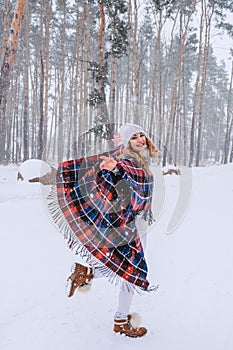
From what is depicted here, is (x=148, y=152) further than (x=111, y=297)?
No

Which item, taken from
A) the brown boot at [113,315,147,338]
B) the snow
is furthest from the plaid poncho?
the snow

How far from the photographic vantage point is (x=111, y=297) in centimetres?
317

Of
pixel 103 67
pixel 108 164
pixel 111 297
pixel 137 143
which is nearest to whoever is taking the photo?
pixel 108 164

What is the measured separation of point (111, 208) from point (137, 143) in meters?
0.51

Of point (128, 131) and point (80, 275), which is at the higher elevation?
point (128, 131)

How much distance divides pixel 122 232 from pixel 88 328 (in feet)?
2.97

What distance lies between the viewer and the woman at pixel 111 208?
2.29 meters

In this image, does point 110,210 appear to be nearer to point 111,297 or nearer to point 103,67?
point 111,297

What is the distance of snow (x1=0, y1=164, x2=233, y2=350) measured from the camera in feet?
8.16

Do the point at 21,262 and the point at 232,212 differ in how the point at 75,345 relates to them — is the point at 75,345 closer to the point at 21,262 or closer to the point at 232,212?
the point at 21,262

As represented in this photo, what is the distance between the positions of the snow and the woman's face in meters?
1.29

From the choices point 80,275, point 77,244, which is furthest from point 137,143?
point 80,275

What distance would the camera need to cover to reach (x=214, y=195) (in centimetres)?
791

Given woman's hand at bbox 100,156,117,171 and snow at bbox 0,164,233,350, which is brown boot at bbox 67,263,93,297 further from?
woman's hand at bbox 100,156,117,171
